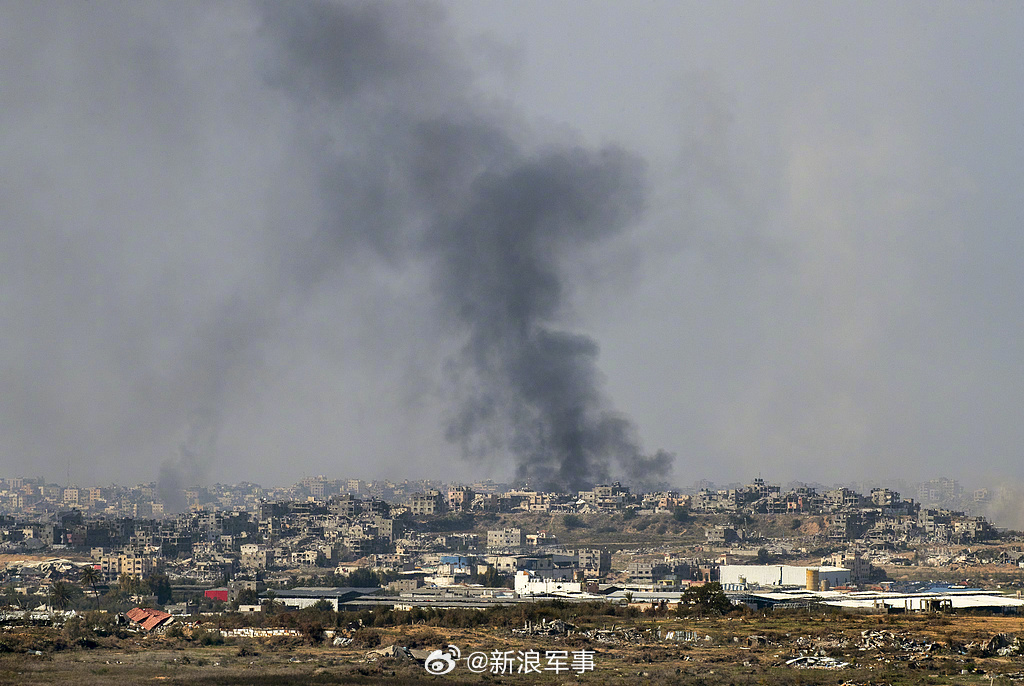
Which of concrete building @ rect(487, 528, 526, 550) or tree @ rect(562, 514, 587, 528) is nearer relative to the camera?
concrete building @ rect(487, 528, 526, 550)

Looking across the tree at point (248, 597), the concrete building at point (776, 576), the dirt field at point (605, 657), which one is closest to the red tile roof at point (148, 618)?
the dirt field at point (605, 657)

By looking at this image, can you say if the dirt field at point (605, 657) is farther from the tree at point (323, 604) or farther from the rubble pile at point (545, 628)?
the tree at point (323, 604)

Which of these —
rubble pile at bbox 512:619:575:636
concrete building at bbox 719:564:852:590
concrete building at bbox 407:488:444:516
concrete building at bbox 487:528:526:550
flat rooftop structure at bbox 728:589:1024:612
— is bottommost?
rubble pile at bbox 512:619:575:636

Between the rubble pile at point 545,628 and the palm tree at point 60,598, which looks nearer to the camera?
the rubble pile at point 545,628

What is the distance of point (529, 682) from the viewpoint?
36969 mm

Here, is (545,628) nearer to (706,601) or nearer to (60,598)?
(706,601)

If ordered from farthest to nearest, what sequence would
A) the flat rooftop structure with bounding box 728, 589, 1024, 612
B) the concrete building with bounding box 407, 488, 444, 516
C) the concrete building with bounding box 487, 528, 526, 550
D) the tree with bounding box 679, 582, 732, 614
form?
the concrete building with bounding box 407, 488, 444, 516, the concrete building with bounding box 487, 528, 526, 550, the flat rooftop structure with bounding box 728, 589, 1024, 612, the tree with bounding box 679, 582, 732, 614

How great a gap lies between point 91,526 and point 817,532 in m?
78.5

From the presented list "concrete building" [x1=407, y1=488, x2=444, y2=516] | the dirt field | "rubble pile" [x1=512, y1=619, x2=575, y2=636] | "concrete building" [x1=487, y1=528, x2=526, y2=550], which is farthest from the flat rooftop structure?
"concrete building" [x1=407, y1=488, x2=444, y2=516]

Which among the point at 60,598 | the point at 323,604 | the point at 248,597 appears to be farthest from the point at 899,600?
the point at 60,598

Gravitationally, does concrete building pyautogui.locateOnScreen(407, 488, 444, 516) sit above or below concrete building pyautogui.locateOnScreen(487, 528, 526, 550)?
above

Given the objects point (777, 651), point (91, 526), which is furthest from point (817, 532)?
point (777, 651)

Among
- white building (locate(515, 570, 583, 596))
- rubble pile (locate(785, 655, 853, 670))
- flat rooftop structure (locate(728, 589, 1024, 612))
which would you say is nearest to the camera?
rubble pile (locate(785, 655, 853, 670))

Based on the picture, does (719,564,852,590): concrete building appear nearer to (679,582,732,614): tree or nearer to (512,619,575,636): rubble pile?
(679,582,732,614): tree
